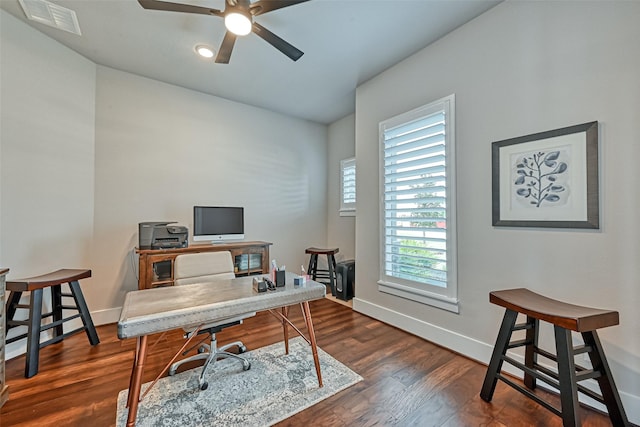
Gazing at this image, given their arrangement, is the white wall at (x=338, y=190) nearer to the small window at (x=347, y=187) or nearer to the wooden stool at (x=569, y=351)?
the small window at (x=347, y=187)

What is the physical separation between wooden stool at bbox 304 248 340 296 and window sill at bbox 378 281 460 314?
1.06m

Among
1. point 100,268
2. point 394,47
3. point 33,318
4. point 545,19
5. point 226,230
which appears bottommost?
point 33,318

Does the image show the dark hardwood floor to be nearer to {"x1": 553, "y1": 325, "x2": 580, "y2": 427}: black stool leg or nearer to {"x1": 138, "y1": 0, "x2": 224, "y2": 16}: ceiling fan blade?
{"x1": 553, "y1": 325, "x2": 580, "y2": 427}: black stool leg

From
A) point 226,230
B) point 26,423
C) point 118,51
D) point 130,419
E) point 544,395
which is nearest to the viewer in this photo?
point 130,419

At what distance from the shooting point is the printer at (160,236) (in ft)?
9.26

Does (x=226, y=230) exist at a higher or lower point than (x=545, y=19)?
lower

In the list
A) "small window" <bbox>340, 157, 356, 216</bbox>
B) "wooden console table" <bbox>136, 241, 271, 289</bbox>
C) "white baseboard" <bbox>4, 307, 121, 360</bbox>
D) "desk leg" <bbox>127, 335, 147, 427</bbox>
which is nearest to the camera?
"desk leg" <bbox>127, 335, 147, 427</bbox>

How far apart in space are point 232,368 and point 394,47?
10.8 feet

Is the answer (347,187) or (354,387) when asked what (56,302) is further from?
(347,187)

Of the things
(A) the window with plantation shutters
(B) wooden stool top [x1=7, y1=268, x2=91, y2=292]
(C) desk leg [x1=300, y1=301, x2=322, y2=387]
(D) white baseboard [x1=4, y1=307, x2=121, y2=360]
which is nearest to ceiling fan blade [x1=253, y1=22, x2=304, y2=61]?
(A) the window with plantation shutters

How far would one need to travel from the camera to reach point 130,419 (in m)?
1.22

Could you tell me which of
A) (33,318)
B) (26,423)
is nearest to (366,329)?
(26,423)

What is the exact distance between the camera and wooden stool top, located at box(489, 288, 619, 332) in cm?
128

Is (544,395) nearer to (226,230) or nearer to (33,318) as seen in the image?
(226,230)
